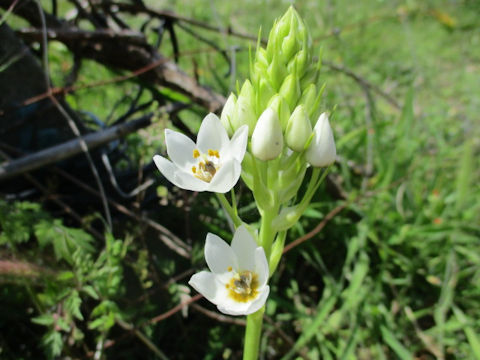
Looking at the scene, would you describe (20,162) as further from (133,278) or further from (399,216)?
(399,216)

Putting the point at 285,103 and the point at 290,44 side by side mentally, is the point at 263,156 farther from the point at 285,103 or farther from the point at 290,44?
the point at 290,44

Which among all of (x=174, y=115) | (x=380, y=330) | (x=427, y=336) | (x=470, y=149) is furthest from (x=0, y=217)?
(x=427, y=336)

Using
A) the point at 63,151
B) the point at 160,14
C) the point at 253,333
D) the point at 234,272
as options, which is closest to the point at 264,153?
the point at 234,272

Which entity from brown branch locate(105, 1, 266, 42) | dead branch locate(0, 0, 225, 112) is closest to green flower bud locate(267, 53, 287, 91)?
dead branch locate(0, 0, 225, 112)

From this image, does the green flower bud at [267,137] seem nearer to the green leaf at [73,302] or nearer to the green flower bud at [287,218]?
the green flower bud at [287,218]

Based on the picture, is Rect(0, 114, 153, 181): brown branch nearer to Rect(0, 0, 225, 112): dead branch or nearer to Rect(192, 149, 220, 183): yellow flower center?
Rect(0, 0, 225, 112): dead branch
